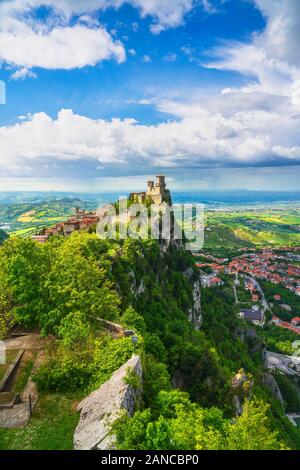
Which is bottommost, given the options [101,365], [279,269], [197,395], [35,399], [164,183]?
[279,269]

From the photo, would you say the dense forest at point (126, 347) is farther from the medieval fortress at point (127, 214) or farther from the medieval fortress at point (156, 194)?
the medieval fortress at point (156, 194)

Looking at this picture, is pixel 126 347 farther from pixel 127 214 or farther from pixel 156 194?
pixel 156 194

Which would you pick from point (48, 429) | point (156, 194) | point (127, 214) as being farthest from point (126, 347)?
point (156, 194)

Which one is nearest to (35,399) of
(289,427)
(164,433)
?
(164,433)

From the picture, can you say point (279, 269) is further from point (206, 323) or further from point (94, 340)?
point (94, 340)

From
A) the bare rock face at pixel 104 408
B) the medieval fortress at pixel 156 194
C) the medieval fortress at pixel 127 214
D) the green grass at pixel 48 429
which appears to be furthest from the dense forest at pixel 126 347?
the medieval fortress at pixel 156 194

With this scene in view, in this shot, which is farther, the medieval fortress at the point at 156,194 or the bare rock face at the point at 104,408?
the medieval fortress at the point at 156,194
